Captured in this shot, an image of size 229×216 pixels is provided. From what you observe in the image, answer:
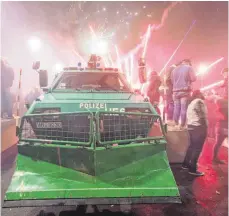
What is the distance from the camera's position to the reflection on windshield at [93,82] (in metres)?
4.96

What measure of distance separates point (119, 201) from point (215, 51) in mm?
18660

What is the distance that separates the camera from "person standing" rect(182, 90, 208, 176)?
5.39m

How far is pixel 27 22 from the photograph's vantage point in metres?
20.0

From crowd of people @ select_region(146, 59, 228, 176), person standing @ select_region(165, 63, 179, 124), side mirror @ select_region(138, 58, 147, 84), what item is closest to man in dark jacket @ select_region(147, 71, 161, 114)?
crowd of people @ select_region(146, 59, 228, 176)

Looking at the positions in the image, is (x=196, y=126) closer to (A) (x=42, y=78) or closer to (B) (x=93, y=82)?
(B) (x=93, y=82)

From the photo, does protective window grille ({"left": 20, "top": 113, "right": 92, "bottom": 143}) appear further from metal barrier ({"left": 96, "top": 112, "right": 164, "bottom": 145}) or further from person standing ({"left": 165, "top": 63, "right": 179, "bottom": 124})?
person standing ({"left": 165, "top": 63, "right": 179, "bottom": 124})

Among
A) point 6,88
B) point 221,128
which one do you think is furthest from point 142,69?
point 6,88

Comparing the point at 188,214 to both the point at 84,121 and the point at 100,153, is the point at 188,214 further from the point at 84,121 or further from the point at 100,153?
the point at 84,121

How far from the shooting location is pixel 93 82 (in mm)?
5160

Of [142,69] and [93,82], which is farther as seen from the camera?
[142,69]

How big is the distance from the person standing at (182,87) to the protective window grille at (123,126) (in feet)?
10.4

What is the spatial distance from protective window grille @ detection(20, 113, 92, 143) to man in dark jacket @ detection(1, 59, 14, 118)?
456cm

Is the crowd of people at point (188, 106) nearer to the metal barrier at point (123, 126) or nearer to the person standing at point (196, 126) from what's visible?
the person standing at point (196, 126)

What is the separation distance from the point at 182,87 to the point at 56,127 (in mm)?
4601
